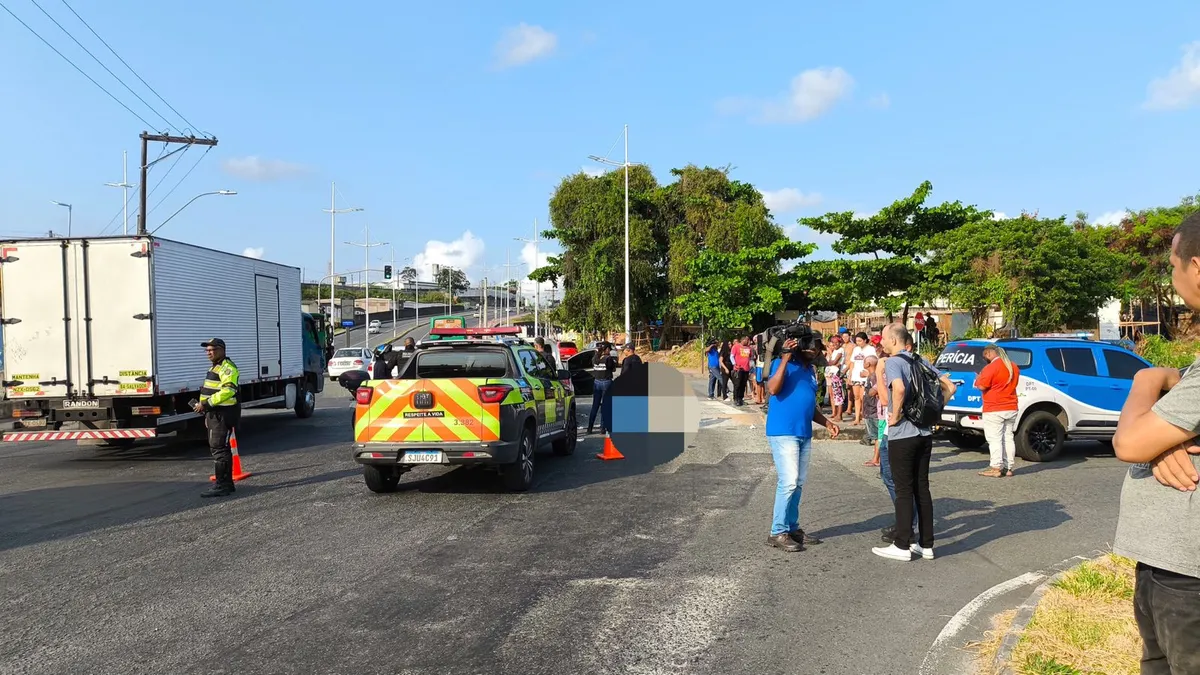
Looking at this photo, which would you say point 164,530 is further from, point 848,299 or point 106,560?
point 848,299

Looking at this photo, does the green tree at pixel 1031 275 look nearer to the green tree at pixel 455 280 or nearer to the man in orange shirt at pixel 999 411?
the man in orange shirt at pixel 999 411

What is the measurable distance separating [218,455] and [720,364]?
1481 cm

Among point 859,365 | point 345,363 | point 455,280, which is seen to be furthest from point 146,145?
point 455,280

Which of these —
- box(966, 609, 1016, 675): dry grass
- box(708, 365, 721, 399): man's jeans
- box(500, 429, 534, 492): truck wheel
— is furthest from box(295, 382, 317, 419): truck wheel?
box(966, 609, 1016, 675): dry grass

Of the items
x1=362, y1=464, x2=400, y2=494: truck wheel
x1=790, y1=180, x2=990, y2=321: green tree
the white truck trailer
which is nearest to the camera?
x1=362, y1=464, x2=400, y2=494: truck wheel

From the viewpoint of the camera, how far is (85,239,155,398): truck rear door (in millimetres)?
11781

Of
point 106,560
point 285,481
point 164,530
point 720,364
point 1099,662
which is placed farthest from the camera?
point 720,364

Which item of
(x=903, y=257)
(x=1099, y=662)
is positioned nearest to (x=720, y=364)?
(x=903, y=257)

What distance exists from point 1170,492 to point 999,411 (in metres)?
8.53

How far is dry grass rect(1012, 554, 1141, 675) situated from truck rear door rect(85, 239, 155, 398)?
11.4 metres

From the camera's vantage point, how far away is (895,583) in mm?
5980

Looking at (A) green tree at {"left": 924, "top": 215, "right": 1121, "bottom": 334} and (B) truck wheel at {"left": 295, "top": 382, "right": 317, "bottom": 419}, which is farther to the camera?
(A) green tree at {"left": 924, "top": 215, "right": 1121, "bottom": 334}

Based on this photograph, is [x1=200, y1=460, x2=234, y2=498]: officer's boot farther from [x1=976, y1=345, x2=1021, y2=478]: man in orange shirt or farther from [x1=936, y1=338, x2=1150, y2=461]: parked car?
[x1=936, y1=338, x2=1150, y2=461]: parked car

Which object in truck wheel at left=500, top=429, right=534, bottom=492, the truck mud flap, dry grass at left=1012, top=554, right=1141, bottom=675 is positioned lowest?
dry grass at left=1012, top=554, right=1141, bottom=675
